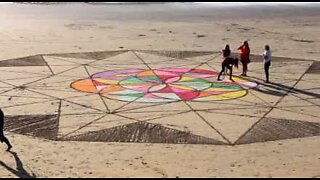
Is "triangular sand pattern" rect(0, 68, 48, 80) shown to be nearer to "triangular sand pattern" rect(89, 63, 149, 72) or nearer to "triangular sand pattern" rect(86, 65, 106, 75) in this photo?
"triangular sand pattern" rect(86, 65, 106, 75)

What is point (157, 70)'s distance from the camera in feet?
89.2

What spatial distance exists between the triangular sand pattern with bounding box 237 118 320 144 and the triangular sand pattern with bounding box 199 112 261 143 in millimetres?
248

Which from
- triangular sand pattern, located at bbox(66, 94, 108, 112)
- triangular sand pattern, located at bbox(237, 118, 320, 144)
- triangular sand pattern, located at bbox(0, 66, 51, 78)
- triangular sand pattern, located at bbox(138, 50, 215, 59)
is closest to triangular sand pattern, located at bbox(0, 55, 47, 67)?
triangular sand pattern, located at bbox(0, 66, 51, 78)

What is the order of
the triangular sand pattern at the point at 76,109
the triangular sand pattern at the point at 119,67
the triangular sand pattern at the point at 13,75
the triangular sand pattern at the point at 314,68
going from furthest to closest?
the triangular sand pattern at the point at 119,67 → the triangular sand pattern at the point at 314,68 → the triangular sand pattern at the point at 13,75 → the triangular sand pattern at the point at 76,109

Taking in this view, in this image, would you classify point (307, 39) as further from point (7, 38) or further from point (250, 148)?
point (250, 148)

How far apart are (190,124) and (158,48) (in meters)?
17.3

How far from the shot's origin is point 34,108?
20.0 meters

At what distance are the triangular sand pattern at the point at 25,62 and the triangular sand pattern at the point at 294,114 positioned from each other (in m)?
13.1

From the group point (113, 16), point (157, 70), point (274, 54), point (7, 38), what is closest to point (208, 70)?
point (157, 70)

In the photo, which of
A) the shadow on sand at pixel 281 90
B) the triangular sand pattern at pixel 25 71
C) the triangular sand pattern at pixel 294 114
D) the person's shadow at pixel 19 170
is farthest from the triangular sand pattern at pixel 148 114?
the triangular sand pattern at pixel 25 71

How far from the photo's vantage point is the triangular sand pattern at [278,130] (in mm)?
16656

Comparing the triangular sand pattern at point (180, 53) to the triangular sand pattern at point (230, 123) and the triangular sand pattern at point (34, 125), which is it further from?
the triangular sand pattern at point (34, 125)

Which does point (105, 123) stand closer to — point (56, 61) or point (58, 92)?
point (58, 92)

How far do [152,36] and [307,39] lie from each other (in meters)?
10.5
